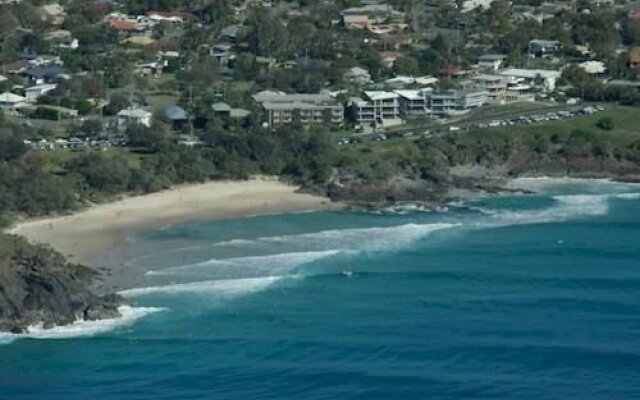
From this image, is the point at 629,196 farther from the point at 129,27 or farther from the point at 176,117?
the point at 129,27

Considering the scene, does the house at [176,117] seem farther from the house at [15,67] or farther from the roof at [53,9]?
the roof at [53,9]

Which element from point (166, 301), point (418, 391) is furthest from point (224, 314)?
point (418, 391)

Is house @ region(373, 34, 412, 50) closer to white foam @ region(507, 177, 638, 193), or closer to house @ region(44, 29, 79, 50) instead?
house @ region(44, 29, 79, 50)

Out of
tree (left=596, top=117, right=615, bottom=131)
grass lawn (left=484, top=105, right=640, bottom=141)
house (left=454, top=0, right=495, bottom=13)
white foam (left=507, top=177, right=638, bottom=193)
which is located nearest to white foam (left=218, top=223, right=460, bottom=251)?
white foam (left=507, top=177, right=638, bottom=193)

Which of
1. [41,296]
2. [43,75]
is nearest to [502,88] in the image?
[43,75]

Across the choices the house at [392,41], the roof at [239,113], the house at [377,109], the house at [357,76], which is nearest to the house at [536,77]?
the house at [357,76]

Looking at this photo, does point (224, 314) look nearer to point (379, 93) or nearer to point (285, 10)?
point (379, 93)
